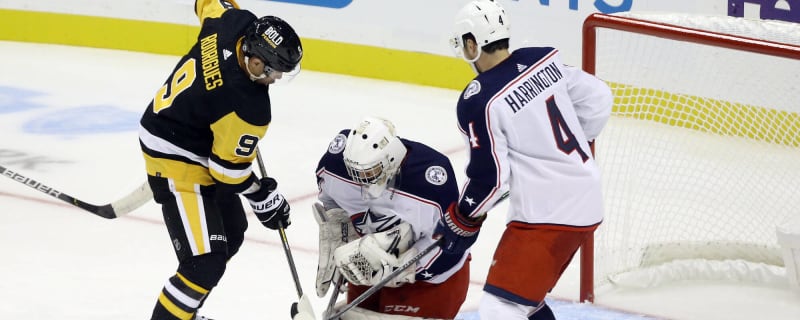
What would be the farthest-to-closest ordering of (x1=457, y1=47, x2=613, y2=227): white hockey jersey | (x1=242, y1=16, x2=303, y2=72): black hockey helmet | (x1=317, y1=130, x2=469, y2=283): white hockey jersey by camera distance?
(x1=317, y1=130, x2=469, y2=283): white hockey jersey < (x1=242, y1=16, x2=303, y2=72): black hockey helmet < (x1=457, y1=47, x2=613, y2=227): white hockey jersey

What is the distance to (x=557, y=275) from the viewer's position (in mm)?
3152

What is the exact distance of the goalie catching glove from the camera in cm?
327

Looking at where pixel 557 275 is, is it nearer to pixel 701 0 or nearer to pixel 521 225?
pixel 521 225

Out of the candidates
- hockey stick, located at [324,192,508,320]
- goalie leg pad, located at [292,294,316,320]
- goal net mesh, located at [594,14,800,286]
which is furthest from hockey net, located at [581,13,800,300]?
goalie leg pad, located at [292,294,316,320]

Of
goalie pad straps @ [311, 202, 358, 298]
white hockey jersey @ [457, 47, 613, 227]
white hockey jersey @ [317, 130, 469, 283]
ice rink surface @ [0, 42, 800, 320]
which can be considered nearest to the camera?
white hockey jersey @ [457, 47, 613, 227]

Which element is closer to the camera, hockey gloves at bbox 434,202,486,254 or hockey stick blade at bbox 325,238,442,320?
hockey gloves at bbox 434,202,486,254

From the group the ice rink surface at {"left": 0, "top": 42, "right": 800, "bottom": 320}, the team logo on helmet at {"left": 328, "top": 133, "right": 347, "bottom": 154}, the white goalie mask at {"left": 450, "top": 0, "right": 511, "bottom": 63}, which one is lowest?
the ice rink surface at {"left": 0, "top": 42, "right": 800, "bottom": 320}

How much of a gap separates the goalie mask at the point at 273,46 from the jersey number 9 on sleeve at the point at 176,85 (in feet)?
0.66

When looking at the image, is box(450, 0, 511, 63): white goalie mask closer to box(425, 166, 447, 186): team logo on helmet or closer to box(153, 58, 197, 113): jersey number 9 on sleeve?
box(425, 166, 447, 186): team logo on helmet

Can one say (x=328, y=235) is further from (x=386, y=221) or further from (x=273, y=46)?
(x=273, y=46)

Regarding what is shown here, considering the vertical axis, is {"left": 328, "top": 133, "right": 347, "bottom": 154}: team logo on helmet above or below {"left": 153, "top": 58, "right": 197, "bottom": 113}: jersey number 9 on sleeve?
below

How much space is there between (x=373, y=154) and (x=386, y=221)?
0.29 m

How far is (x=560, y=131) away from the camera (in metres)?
3.03

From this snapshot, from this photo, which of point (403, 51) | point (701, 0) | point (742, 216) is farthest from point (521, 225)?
point (403, 51)
